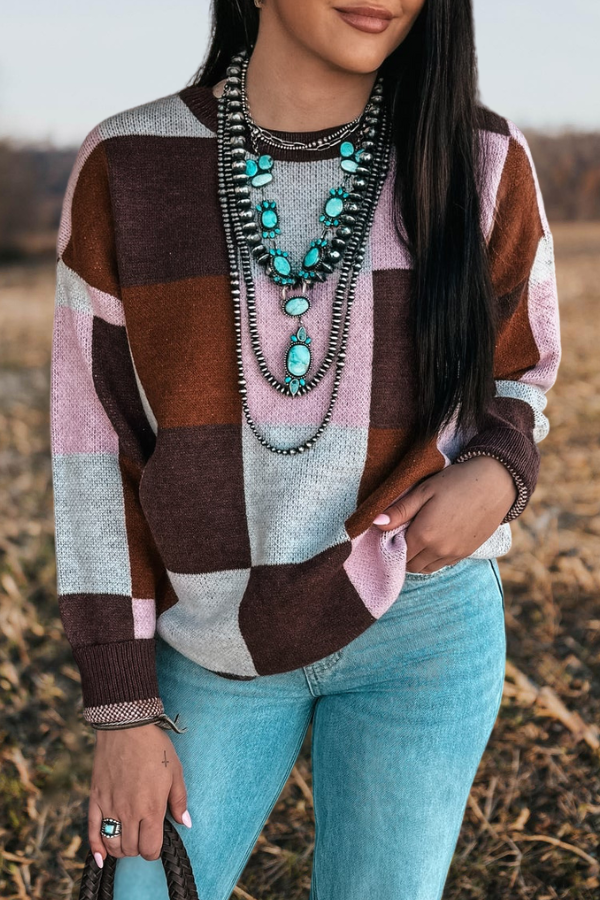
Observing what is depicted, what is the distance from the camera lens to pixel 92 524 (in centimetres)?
139

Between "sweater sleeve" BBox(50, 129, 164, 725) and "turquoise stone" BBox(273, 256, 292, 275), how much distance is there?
0.78 feet

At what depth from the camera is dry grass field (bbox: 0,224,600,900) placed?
1962 mm

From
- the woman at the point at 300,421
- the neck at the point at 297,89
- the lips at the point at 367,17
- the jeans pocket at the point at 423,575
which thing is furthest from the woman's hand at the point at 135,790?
the lips at the point at 367,17

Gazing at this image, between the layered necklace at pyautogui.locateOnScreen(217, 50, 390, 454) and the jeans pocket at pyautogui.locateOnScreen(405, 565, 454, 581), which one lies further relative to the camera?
the jeans pocket at pyautogui.locateOnScreen(405, 565, 454, 581)

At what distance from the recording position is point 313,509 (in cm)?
132

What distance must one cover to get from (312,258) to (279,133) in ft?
0.68

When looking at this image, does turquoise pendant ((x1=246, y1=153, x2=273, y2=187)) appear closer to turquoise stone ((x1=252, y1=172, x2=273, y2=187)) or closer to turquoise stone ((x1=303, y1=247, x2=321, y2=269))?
turquoise stone ((x1=252, y1=172, x2=273, y2=187))

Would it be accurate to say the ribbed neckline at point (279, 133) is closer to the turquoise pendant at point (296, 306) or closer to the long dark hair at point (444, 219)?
the long dark hair at point (444, 219)

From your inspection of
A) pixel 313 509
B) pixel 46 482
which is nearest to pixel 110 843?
pixel 313 509

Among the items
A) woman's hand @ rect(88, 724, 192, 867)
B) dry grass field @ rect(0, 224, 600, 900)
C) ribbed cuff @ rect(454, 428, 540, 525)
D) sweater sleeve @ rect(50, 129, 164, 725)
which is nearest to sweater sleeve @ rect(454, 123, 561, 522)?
ribbed cuff @ rect(454, 428, 540, 525)

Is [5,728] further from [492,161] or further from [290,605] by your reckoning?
[492,161]

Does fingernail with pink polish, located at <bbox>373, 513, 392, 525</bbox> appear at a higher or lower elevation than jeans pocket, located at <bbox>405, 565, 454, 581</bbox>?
higher

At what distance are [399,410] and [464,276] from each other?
22cm

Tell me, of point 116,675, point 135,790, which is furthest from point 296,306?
point 135,790
